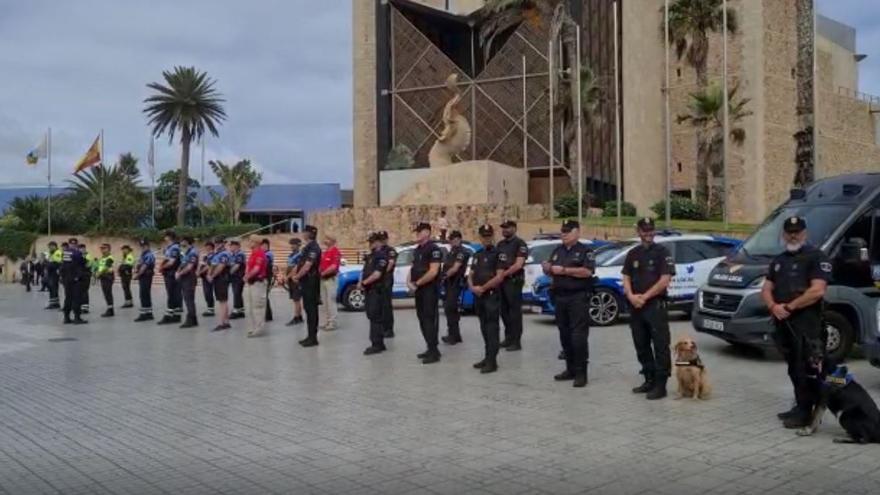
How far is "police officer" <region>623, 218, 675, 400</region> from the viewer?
820 centimetres

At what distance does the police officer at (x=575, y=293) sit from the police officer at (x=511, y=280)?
142 centimetres

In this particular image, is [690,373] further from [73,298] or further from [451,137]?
[451,137]

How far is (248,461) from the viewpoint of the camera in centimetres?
614

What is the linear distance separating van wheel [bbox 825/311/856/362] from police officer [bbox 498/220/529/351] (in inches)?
144

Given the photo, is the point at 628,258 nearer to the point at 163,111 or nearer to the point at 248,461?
the point at 248,461

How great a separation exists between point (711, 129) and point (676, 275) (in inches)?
1042

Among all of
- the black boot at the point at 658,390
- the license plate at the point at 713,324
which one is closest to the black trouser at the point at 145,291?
the license plate at the point at 713,324

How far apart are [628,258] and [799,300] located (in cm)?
216

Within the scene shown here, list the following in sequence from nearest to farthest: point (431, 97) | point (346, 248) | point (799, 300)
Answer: point (799, 300) < point (346, 248) < point (431, 97)

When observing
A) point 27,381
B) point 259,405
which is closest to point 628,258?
point 259,405

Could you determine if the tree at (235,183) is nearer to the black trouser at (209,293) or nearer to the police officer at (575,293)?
the black trouser at (209,293)

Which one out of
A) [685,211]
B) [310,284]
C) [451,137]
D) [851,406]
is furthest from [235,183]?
[851,406]

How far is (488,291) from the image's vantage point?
1010cm

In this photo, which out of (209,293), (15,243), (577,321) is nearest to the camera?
(577,321)
